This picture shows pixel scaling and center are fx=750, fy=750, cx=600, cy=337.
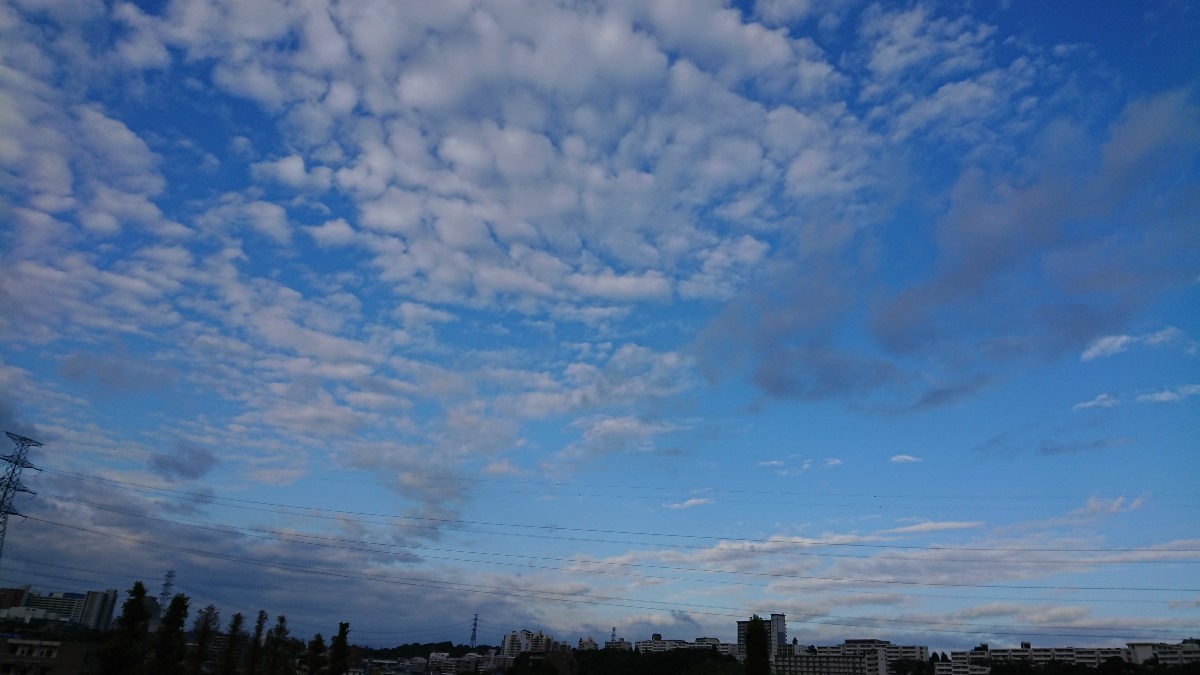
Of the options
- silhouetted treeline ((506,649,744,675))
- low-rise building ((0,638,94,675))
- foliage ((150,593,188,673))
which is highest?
foliage ((150,593,188,673))

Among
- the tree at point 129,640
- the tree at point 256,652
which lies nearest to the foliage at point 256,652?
the tree at point 256,652

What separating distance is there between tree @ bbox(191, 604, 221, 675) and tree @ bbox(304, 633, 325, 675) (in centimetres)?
731

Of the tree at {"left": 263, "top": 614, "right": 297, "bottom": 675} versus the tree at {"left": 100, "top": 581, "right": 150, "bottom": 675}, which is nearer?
the tree at {"left": 100, "top": 581, "right": 150, "bottom": 675}

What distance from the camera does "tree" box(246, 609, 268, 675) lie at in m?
66.2

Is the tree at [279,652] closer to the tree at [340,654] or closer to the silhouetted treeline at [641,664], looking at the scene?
the tree at [340,654]

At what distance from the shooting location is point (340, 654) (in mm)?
→ 55625

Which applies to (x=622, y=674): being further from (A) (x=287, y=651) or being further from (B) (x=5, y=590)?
(B) (x=5, y=590)

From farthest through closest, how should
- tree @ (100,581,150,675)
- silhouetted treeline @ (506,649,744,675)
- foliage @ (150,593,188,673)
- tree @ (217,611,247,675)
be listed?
silhouetted treeline @ (506,649,744,675) → tree @ (217,611,247,675) → foliage @ (150,593,188,673) → tree @ (100,581,150,675)

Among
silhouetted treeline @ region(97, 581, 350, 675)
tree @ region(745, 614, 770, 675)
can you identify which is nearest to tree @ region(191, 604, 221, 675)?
silhouetted treeline @ region(97, 581, 350, 675)

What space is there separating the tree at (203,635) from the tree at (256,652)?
558 centimetres

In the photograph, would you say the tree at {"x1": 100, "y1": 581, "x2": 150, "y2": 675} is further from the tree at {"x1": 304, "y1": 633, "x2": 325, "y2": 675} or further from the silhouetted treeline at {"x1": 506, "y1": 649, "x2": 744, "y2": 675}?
the silhouetted treeline at {"x1": 506, "y1": 649, "x2": 744, "y2": 675}

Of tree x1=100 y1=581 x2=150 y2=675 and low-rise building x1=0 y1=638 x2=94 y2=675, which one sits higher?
tree x1=100 y1=581 x2=150 y2=675

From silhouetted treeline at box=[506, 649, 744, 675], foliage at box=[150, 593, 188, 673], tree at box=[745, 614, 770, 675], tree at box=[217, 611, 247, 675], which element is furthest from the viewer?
silhouetted treeline at box=[506, 649, 744, 675]

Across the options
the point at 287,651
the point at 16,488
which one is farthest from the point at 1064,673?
the point at 16,488
